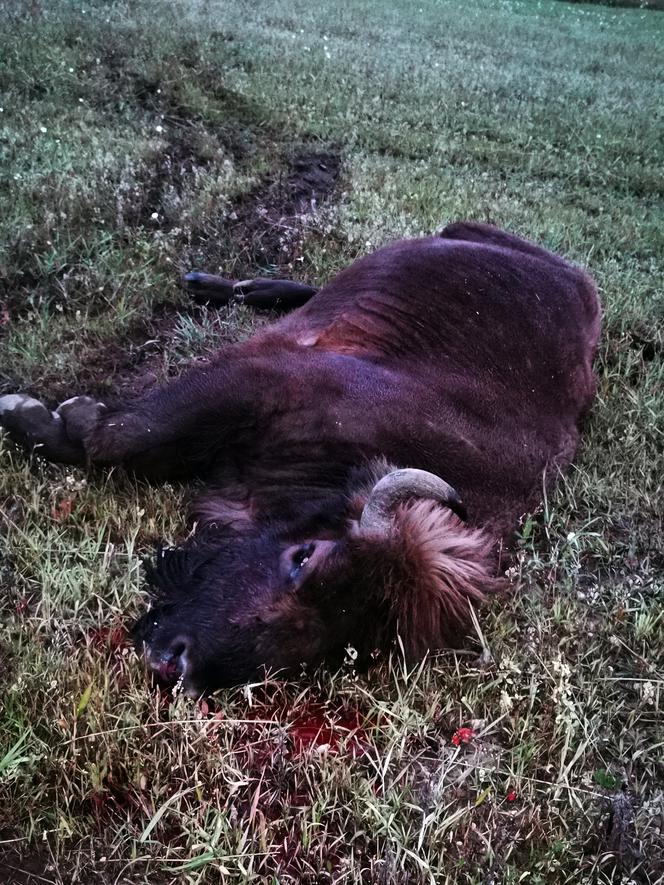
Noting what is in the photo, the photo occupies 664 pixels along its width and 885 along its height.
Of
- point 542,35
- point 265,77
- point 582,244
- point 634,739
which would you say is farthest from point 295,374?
point 542,35

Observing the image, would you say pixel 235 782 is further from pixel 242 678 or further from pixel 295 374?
pixel 295 374

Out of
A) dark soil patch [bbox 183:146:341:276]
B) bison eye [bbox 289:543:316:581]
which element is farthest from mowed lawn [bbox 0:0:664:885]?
bison eye [bbox 289:543:316:581]

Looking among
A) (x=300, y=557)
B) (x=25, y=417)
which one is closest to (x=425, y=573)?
(x=300, y=557)

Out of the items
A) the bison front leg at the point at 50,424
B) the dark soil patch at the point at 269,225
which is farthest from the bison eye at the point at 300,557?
the dark soil patch at the point at 269,225

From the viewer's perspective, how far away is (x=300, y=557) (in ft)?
8.80

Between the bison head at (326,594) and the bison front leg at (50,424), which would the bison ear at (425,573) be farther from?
the bison front leg at (50,424)

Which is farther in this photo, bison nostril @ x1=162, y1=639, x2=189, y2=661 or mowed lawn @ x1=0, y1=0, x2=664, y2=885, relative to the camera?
bison nostril @ x1=162, y1=639, x2=189, y2=661

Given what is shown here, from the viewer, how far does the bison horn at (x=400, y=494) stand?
96.2 inches

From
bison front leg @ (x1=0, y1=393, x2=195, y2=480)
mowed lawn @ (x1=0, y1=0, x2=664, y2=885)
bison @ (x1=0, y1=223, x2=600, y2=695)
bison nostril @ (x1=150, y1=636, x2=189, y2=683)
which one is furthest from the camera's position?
bison front leg @ (x1=0, y1=393, x2=195, y2=480)

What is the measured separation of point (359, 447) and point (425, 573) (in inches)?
25.3

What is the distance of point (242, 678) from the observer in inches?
95.2

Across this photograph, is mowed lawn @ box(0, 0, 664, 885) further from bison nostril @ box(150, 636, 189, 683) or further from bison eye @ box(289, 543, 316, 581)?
bison eye @ box(289, 543, 316, 581)

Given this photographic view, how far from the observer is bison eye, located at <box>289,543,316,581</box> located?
2604 millimetres

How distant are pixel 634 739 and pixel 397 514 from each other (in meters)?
1.02
